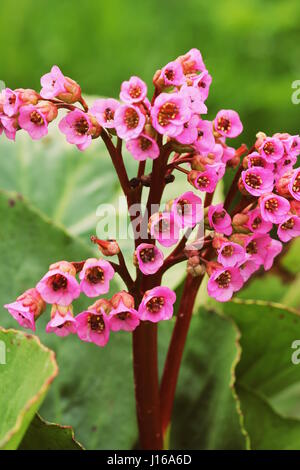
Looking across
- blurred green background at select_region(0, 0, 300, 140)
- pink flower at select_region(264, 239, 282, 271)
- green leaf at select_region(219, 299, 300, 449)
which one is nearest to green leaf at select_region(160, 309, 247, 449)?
green leaf at select_region(219, 299, 300, 449)

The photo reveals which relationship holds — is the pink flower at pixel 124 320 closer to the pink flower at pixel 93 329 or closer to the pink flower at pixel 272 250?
the pink flower at pixel 93 329

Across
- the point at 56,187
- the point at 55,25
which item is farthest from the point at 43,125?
the point at 55,25

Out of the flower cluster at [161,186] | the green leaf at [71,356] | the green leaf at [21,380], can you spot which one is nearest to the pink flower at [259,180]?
the flower cluster at [161,186]

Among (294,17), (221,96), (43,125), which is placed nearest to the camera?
(43,125)

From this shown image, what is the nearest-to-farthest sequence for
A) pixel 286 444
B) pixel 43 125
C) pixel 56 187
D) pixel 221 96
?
pixel 43 125 → pixel 286 444 → pixel 56 187 → pixel 221 96

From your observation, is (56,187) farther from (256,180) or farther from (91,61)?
(91,61)

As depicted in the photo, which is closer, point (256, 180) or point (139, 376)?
point (256, 180)

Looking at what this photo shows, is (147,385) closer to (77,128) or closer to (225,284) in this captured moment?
(225,284)
